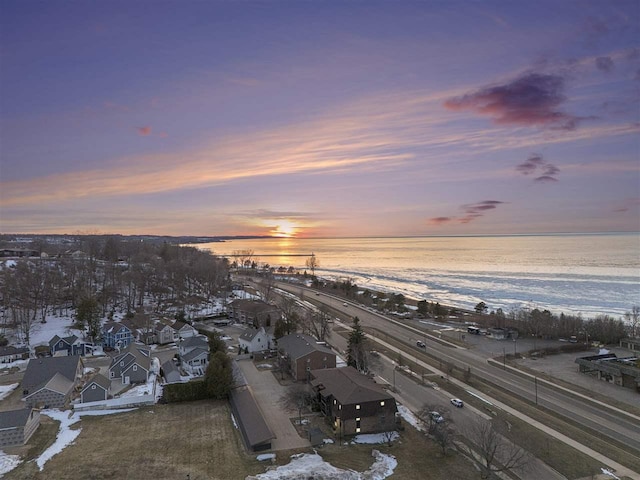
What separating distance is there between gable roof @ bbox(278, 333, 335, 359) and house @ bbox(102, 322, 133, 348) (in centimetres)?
2123

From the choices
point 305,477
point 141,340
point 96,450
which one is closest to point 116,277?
point 141,340

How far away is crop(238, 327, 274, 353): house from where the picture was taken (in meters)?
49.3

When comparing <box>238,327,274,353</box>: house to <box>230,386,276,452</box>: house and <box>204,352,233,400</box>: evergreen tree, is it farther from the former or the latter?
<box>204,352,233,400</box>: evergreen tree

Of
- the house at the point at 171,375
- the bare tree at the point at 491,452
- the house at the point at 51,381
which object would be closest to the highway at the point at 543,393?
the bare tree at the point at 491,452

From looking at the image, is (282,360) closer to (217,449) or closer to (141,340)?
(217,449)

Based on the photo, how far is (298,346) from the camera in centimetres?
4278

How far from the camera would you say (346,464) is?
→ 24.6 meters

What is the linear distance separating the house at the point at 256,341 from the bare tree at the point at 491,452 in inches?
1076

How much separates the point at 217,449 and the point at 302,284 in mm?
87697

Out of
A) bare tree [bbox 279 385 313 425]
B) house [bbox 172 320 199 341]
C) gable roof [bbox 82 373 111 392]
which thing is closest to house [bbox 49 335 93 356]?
house [bbox 172 320 199 341]

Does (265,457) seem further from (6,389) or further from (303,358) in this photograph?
(6,389)

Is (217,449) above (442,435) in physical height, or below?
below

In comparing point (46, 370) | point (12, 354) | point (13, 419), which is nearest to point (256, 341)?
point (46, 370)

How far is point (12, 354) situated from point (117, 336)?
1102 cm
